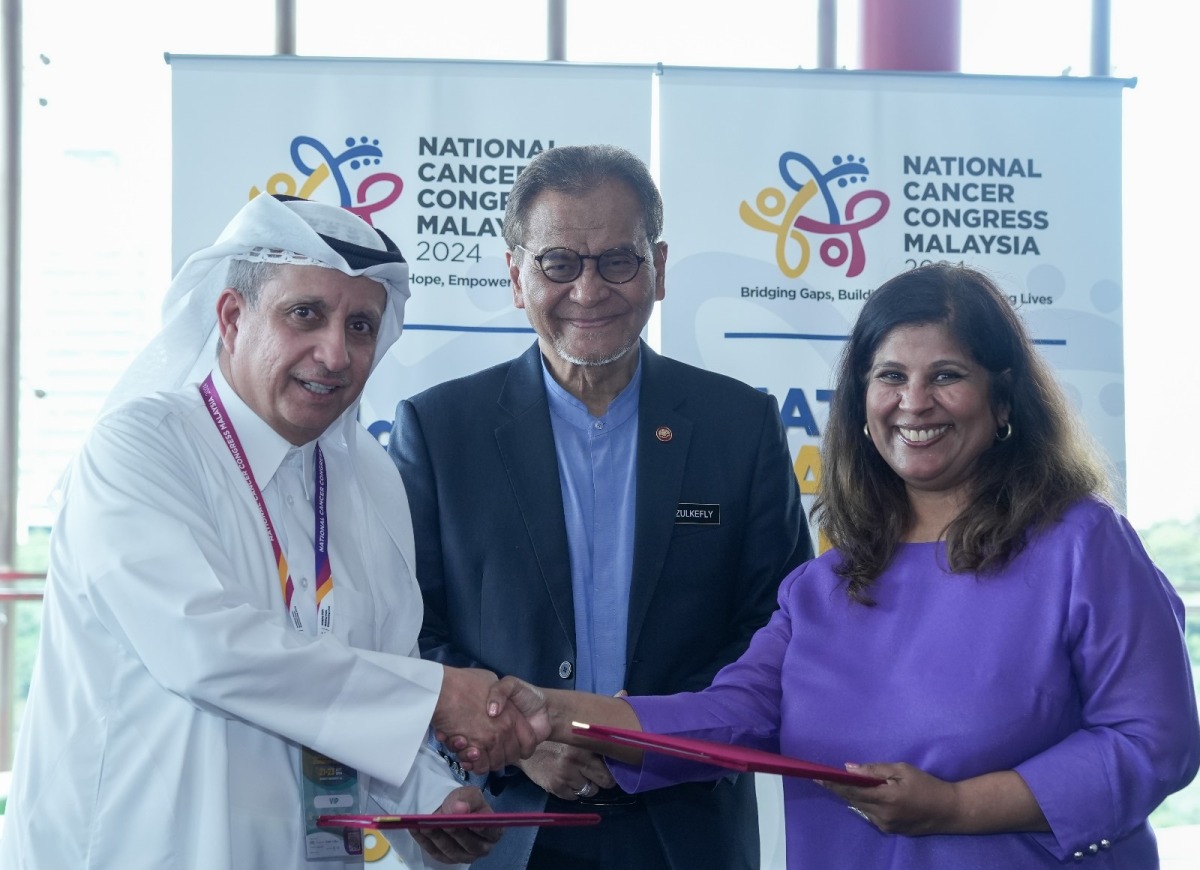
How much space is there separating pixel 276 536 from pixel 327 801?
0.52 metres

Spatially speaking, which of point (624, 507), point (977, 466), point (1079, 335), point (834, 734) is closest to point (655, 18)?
point (1079, 335)

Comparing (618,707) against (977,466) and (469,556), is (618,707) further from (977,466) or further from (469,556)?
(977,466)

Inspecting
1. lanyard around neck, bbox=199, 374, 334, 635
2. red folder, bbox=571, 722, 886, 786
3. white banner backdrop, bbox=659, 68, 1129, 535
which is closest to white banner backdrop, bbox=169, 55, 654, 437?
white banner backdrop, bbox=659, 68, 1129, 535

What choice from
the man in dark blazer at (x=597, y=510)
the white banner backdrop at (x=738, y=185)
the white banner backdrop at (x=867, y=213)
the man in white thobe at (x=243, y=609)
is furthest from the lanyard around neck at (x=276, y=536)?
the white banner backdrop at (x=867, y=213)

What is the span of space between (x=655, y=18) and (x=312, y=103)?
6.60 feet

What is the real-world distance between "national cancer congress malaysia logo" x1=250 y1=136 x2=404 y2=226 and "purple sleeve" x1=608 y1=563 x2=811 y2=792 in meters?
2.69

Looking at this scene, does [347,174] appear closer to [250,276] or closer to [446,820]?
[250,276]

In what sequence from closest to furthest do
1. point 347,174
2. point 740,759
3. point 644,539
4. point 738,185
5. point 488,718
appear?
point 740,759 < point 488,718 < point 644,539 < point 347,174 < point 738,185

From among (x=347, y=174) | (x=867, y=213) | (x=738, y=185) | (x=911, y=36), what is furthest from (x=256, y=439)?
(x=911, y=36)

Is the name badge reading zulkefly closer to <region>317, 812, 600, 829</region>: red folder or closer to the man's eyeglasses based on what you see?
the man's eyeglasses

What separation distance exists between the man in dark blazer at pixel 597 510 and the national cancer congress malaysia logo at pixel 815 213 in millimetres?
1778

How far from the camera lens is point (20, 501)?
5.67 m

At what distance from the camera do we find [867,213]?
4.94 m

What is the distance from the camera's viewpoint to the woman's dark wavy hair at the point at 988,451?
7.70ft
